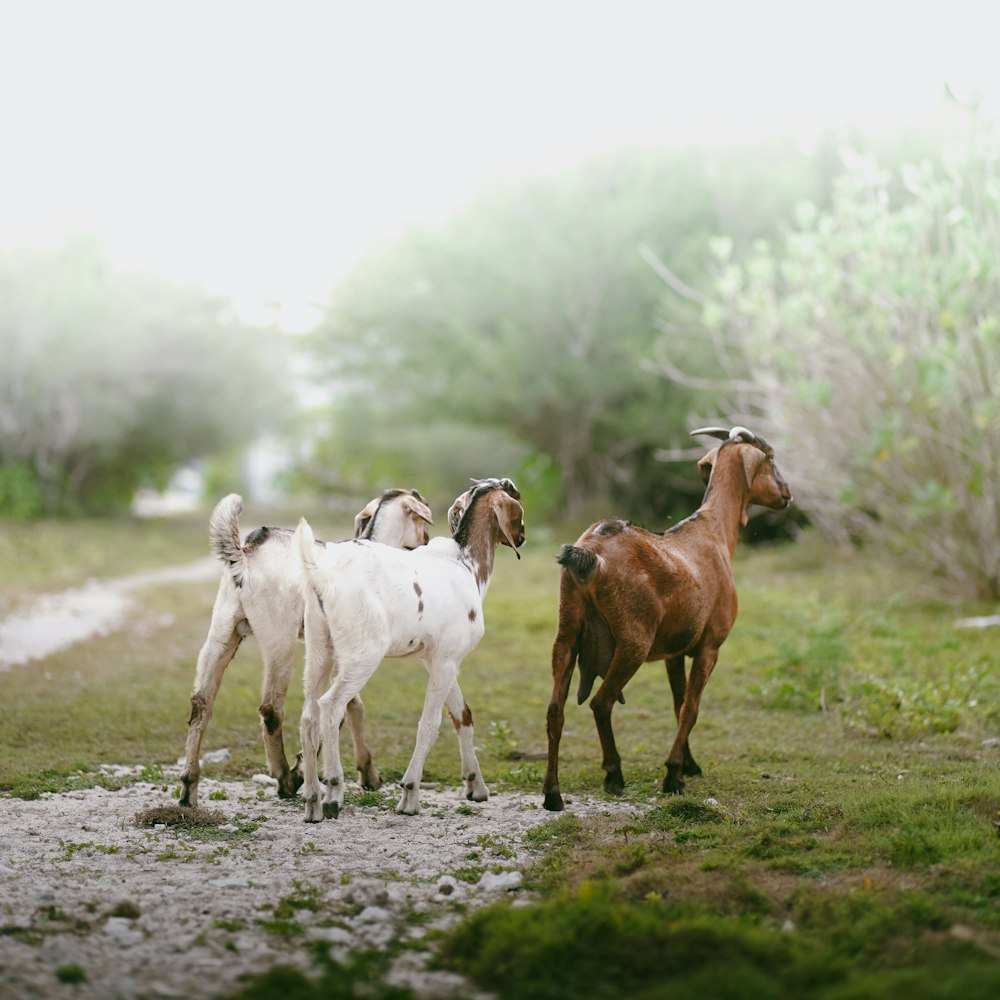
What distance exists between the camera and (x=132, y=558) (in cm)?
2208

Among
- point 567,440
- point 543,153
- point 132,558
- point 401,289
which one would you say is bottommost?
point 132,558

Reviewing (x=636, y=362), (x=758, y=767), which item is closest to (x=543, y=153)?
(x=636, y=362)

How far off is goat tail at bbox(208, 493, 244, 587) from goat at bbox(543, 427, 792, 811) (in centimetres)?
166

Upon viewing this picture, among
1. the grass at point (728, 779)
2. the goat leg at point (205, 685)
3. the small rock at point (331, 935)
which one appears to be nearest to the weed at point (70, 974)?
the grass at point (728, 779)

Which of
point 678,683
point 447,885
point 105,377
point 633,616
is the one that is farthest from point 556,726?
point 105,377

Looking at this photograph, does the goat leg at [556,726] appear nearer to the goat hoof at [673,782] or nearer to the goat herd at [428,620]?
the goat herd at [428,620]

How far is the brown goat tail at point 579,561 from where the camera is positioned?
6.05 metres

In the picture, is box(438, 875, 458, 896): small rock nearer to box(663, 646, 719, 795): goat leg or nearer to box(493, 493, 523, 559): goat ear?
box(663, 646, 719, 795): goat leg

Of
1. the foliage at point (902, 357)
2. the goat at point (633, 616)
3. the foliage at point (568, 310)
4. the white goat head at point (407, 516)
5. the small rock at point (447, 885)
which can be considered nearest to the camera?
the small rock at point (447, 885)

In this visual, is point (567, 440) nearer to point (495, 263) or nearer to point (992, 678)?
point (495, 263)

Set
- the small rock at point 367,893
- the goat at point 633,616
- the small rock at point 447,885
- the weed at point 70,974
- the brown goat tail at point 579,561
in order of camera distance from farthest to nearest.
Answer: the goat at point 633,616 < the brown goat tail at point 579,561 < the small rock at point 447,885 < the small rock at point 367,893 < the weed at point 70,974

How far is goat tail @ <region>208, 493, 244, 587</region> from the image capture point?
20.2 feet

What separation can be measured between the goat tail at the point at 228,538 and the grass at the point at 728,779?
142 centimetres

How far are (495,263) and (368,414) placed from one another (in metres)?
8.14
